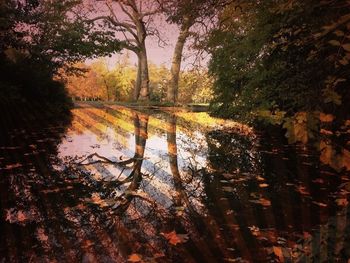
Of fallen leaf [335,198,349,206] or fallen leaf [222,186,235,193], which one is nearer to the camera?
fallen leaf [335,198,349,206]

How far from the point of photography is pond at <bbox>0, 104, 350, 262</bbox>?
3.63 metres

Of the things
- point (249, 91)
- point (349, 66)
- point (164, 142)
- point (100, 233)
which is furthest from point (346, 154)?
point (164, 142)

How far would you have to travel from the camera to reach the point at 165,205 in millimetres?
5223

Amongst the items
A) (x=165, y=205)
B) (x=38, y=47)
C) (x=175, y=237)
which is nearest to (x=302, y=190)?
(x=165, y=205)

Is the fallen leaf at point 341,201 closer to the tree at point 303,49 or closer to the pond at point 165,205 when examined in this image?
the pond at point 165,205

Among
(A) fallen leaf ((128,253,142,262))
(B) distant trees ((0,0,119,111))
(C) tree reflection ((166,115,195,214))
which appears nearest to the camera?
(A) fallen leaf ((128,253,142,262))

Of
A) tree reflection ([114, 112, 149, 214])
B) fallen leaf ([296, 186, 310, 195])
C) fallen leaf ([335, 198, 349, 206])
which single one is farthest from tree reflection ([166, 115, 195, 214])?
fallen leaf ([335, 198, 349, 206])

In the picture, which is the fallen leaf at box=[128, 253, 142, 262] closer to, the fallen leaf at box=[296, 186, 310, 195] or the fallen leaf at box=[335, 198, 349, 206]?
the fallen leaf at box=[335, 198, 349, 206]

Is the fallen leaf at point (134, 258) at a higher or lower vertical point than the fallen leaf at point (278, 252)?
lower

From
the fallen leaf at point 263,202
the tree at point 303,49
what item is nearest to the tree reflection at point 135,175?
the fallen leaf at point 263,202

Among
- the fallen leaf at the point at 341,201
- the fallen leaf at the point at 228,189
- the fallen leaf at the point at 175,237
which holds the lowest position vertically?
the fallen leaf at the point at 228,189

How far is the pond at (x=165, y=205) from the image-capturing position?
363cm

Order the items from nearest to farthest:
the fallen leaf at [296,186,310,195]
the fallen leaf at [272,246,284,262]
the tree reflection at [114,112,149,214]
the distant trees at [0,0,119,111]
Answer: the fallen leaf at [272,246,284,262] < the tree reflection at [114,112,149,214] < the fallen leaf at [296,186,310,195] < the distant trees at [0,0,119,111]

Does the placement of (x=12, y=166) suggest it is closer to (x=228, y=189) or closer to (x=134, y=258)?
(x=228, y=189)
